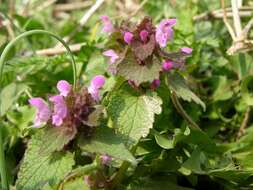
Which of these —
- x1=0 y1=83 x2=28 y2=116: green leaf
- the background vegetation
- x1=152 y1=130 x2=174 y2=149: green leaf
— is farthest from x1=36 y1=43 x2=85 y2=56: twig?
x1=152 y1=130 x2=174 y2=149: green leaf

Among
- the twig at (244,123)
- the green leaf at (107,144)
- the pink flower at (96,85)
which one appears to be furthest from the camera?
the twig at (244,123)

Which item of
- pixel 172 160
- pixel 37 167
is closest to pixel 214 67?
pixel 172 160

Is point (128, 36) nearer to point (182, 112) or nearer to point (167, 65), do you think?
point (167, 65)

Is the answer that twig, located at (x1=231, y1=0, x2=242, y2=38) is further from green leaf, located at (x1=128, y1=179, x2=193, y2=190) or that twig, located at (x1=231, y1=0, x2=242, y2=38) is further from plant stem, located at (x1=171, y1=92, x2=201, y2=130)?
green leaf, located at (x1=128, y1=179, x2=193, y2=190)

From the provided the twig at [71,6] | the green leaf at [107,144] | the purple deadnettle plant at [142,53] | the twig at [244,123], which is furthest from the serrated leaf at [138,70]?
the twig at [71,6]

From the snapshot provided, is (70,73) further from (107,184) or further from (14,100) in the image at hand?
(107,184)

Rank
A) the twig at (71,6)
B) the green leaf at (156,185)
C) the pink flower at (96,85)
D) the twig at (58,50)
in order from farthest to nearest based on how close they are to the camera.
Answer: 1. the twig at (71,6)
2. the twig at (58,50)
3. the green leaf at (156,185)
4. the pink flower at (96,85)

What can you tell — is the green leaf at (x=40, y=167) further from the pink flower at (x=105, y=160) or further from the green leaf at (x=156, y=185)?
the green leaf at (x=156, y=185)

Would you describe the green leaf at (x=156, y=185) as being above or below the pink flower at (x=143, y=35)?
below
